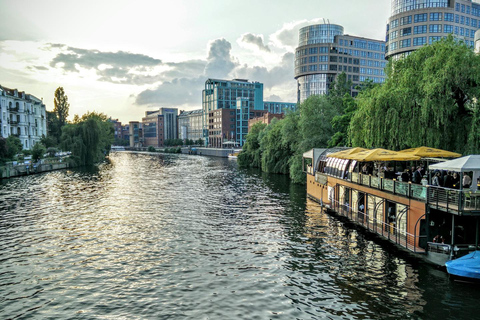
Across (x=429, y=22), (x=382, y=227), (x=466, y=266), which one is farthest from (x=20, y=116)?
(x=429, y=22)

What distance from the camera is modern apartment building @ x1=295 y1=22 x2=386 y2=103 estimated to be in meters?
161

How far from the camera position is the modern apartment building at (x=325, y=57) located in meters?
161

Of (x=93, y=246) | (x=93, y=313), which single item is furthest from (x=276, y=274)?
(x=93, y=246)

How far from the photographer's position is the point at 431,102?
1184 inches

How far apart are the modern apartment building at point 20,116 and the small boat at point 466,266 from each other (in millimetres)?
113633

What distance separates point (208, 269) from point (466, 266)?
48.2ft

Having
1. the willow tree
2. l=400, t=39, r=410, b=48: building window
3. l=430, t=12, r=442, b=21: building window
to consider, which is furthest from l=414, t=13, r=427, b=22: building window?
the willow tree

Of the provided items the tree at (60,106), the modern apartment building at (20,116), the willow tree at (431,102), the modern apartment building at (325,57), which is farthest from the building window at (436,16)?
the tree at (60,106)

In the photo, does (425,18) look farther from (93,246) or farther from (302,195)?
(93,246)

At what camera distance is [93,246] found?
2639cm

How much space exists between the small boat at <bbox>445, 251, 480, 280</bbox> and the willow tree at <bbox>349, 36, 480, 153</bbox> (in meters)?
13.4

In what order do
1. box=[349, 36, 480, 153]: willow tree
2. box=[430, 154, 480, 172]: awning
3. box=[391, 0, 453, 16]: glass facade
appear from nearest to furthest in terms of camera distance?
1. box=[430, 154, 480, 172]: awning
2. box=[349, 36, 480, 153]: willow tree
3. box=[391, 0, 453, 16]: glass facade

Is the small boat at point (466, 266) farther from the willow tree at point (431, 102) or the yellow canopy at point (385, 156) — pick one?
the willow tree at point (431, 102)

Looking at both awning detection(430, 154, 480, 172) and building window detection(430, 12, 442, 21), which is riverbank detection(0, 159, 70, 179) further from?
building window detection(430, 12, 442, 21)
